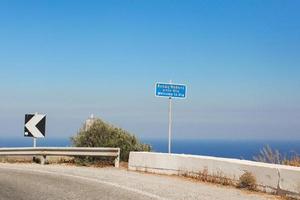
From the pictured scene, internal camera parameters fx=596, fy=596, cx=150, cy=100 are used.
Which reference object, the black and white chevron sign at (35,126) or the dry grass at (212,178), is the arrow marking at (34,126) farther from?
the dry grass at (212,178)

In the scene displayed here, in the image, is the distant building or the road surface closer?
the road surface

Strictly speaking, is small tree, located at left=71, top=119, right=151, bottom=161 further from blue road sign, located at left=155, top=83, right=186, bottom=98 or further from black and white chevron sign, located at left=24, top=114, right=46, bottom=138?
blue road sign, located at left=155, top=83, right=186, bottom=98

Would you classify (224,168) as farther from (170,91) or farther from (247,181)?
(170,91)

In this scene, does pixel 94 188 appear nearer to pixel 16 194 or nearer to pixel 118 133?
pixel 16 194

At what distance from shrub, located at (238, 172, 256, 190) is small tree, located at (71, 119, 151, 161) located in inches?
339

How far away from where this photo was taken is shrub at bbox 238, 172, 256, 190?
1418 centimetres

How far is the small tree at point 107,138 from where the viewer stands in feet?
74.8

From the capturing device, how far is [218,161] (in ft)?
51.7

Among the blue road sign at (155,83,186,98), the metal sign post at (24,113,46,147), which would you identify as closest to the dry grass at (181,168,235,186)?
the blue road sign at (155,83,186,98)

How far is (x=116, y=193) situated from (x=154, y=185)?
1860 millimetres

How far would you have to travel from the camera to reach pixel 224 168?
15.4m

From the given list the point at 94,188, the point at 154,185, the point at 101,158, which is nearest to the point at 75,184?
the point at 94,188

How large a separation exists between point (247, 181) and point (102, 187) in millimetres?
3498

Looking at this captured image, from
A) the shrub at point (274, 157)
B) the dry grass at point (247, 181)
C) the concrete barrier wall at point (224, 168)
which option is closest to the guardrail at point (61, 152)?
the concrete barrier wall at point (224, 168)
